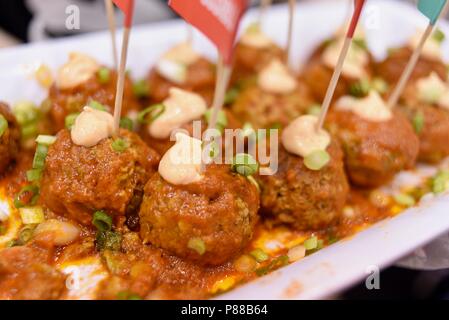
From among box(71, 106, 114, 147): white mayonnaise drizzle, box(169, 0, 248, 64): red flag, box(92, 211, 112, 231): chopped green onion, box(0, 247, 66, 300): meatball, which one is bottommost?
box(0, 247, 66, 300): meatball

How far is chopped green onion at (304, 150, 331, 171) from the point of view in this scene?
110 inches

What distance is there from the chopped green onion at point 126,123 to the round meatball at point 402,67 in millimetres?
2389

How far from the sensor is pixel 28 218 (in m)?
2.79

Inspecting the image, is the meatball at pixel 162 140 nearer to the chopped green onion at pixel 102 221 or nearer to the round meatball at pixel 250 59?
Answer: the chopped green onion at pixel 102 221

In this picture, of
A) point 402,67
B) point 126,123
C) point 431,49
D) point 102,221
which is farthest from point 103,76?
point 431,49

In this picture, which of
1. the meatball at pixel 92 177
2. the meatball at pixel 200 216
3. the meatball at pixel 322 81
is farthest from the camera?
the meatball at pixel 322 81

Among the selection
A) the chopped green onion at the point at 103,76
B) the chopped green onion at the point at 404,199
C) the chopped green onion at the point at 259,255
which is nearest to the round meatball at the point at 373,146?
the chopped green onion at the point at 404,199

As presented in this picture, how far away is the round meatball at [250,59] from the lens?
4.20 metres

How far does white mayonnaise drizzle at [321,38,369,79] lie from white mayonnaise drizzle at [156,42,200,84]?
117 centimetres

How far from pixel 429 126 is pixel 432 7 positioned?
0.99m

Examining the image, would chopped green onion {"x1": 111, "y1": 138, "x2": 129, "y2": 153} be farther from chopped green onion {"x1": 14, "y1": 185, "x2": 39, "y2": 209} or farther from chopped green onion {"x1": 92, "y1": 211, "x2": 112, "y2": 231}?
chopped green onion {"x1": 14, "y1": 185, "x2": 39, "y2": 209}

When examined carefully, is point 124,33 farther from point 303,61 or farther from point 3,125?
point 303,61

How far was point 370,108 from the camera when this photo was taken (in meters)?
3.33

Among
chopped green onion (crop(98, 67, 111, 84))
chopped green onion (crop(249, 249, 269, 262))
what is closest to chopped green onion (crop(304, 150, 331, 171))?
chopped green onion (crop(249, 249, 269, 262))
